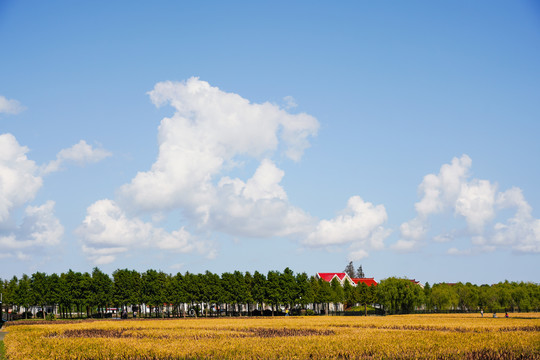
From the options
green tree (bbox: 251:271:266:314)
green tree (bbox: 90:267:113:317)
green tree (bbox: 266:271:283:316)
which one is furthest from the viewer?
green tree (bbox: 251:271:266:314)

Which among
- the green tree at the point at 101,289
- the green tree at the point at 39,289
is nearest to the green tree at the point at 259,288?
Result: the green tree at the point at 101,289

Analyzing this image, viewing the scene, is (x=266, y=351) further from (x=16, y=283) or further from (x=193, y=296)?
(x=16, y=283)

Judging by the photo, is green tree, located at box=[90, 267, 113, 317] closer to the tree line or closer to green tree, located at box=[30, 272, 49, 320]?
the tree line

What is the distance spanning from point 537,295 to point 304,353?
385 feet

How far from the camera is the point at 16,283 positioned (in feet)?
357

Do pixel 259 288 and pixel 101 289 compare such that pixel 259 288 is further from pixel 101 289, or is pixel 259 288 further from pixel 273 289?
pixel 101 289

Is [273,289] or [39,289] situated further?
[273,289]

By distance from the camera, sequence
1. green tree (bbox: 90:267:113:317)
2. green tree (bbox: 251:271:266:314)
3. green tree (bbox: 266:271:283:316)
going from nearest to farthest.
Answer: green tree (bbox: 90:267:113:317) < green tree (bbox: 266:271:283:316) < green tree (bbox: 251:271:266:314)

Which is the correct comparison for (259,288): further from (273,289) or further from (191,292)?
(191,292)

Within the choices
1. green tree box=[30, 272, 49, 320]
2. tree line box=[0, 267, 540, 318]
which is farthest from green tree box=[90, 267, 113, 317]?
green tree box=[30, 272, 49, 320]

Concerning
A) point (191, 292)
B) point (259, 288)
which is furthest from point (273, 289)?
point (191, 292)

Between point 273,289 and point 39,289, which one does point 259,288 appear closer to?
point 273,289

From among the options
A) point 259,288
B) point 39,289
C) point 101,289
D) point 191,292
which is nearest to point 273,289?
point 259,288

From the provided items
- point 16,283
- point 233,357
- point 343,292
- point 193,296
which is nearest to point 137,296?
point 193,296
